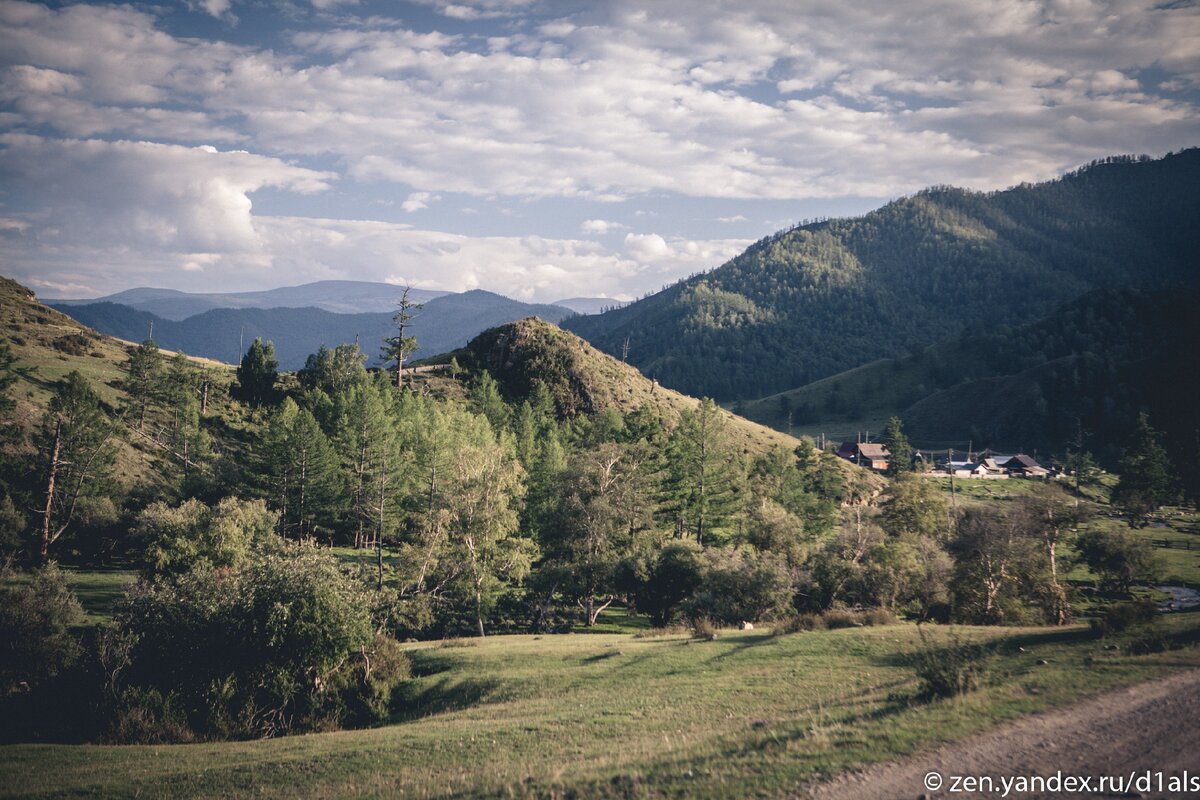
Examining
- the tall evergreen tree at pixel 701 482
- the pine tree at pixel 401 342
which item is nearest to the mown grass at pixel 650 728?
the tall evergreen tree at pixel 701 482

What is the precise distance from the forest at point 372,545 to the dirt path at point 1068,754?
55.8 feet

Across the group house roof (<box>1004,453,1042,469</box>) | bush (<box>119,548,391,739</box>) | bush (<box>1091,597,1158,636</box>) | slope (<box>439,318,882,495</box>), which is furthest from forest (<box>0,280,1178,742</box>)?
house roof (<box>1004,453,1042,469</box>)

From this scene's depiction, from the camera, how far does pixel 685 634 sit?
35.9 meters

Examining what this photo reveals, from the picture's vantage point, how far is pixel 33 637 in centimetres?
3209

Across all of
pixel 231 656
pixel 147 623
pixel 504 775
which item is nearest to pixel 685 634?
pixel 504 775

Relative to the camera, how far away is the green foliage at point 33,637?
31.2m

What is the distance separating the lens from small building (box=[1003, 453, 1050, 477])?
536 ft

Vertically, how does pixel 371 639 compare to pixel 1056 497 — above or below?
below

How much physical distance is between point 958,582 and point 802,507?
4022 cm

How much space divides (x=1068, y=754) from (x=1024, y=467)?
189m

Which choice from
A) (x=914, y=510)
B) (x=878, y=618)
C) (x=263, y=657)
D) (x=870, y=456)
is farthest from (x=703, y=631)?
(x=870, y=456)

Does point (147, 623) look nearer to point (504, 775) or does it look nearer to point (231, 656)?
point (231, 656)

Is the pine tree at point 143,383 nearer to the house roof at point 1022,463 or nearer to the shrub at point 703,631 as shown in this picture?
the shrub at point 703,631

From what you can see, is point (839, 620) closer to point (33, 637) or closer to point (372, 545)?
point (33, 637)
